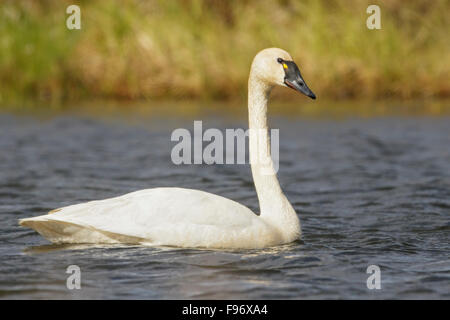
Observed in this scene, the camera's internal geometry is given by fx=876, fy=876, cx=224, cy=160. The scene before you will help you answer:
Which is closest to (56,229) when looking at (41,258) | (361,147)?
(41,258)

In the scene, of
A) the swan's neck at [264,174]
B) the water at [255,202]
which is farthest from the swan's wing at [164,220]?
the swan's neck at [264,174]

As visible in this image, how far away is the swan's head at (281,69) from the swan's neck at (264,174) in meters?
0.17

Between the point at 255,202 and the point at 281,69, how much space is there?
2.91m

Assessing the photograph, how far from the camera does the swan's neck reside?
289 inches

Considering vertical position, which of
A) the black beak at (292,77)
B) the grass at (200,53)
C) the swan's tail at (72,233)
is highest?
the grass at (200,53)

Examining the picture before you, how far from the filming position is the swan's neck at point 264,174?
734cm

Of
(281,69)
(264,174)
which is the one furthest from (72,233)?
(281,69)

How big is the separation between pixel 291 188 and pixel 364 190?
0.88 meters

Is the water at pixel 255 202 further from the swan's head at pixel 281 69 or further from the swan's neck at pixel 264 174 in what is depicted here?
the swan's head at pixel 281 69

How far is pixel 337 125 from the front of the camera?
606 inches

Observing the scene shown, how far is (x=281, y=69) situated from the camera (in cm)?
735

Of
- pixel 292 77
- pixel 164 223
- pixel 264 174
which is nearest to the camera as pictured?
pixel 164 223

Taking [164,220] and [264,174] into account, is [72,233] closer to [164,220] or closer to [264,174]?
[164,220]

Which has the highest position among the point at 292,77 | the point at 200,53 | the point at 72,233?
the point at 200,53
